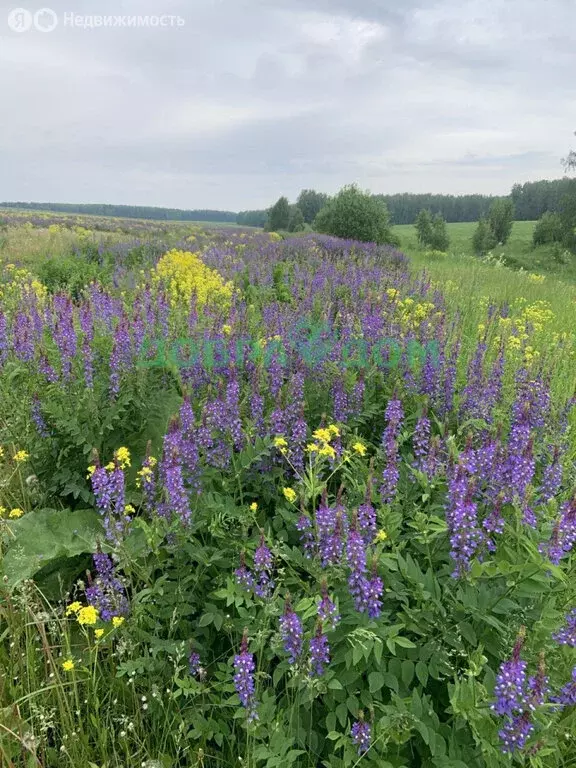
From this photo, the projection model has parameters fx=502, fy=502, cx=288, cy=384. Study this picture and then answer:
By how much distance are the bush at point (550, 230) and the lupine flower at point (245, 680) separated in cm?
4612

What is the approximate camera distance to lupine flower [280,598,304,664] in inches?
67.4

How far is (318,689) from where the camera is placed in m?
1.70

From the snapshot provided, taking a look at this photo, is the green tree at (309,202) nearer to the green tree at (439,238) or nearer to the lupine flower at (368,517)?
the green tree at (439,238)

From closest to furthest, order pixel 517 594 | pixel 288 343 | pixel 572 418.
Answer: pixel 517 594 → pixel 288 343 → pixel 572 418

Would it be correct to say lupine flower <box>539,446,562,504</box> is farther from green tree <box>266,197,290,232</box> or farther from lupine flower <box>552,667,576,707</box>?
green tree <box>266,197,290,232</box>

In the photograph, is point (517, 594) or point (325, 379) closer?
point (517, 594)

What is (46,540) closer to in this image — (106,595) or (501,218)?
(106,595)

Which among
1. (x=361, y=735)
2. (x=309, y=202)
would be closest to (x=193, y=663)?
(x=361, y=735)

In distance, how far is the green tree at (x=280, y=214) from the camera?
5052cm

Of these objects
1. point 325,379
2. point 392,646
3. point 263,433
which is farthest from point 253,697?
point 325,379

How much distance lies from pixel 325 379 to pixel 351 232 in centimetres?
1901

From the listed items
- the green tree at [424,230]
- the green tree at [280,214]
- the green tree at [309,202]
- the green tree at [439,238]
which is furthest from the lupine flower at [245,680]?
the green tree at [309,202]

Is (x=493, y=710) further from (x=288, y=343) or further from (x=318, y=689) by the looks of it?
(x=288, y=343)

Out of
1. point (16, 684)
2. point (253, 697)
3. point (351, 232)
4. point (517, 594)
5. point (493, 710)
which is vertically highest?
point (351, 232)
